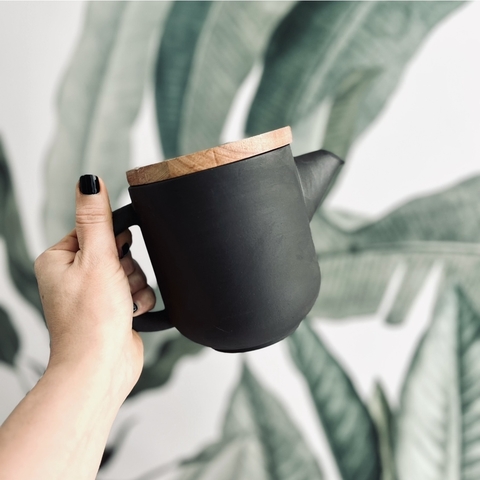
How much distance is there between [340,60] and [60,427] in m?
0.74

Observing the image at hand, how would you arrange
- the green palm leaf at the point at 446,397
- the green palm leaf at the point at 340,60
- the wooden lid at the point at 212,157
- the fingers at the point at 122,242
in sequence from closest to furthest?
the wooden lid at the point at 212,157 < the fingers at the point at 122,242 < the green palm leaf at the point at 340,60 < the green palm leaf at the point at 446,397

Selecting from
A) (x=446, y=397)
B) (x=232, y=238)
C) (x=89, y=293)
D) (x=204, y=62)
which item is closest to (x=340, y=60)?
(x=204, y=62)

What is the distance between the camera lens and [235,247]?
0.46 m

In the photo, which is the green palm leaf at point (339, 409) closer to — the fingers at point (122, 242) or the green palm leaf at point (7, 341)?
the fingers at point (122, 242)

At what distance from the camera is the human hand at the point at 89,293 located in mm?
530

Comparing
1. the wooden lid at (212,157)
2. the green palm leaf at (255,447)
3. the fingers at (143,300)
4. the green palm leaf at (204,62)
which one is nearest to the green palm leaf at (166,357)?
the green palm leaf at (255,447)

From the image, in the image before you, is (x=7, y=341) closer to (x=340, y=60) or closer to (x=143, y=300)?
(x=143, y=300)

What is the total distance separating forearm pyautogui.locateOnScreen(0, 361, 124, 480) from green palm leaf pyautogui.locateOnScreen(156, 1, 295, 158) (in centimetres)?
47

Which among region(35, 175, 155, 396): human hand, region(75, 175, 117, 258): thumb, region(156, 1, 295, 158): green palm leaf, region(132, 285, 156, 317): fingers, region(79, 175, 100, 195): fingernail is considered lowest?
region(132, 285, 156, 317): fingers

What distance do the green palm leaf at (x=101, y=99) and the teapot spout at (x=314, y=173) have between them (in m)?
0.43

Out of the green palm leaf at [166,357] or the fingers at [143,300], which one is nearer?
the fingers at [143,300]

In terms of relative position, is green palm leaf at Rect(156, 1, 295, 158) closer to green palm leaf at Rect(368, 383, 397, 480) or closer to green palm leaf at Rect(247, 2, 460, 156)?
green palm leaf at Rect(247, 2, 460, 156)

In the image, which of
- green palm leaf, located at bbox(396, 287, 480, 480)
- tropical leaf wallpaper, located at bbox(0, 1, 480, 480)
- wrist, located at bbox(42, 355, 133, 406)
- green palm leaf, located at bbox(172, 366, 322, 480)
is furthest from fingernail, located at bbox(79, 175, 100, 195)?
green palm leaf, located at bbox(396, 287, 480, 480)

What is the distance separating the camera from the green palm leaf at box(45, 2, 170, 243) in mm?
796
